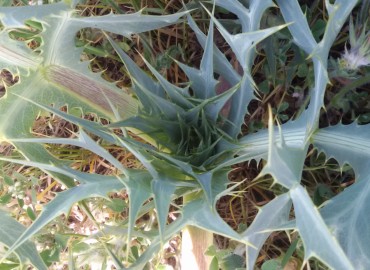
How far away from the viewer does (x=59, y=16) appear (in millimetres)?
698

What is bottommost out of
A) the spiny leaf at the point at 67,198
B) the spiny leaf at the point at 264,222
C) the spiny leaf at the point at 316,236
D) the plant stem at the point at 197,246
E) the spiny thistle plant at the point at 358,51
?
the plant stem at the point at 197,246

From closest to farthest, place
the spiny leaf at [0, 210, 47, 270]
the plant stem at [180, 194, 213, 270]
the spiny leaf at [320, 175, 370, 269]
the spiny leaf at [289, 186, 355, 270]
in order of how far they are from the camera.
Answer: the spiny leaf at [289, 186, 355, 270], the spiny leaf at [320, 175, 370, 269], the spiny leaf at [0, 210, 47, 270], the plant stem at [180, 194, 213, 270]

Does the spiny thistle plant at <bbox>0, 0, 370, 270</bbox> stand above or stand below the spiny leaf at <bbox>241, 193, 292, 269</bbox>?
above

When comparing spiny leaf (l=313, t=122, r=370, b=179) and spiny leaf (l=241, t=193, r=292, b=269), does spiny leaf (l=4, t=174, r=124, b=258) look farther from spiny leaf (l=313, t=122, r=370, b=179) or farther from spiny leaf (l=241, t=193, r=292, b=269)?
spiny leaf (l=313, t=122, r=370, b=179)

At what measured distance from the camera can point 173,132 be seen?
0.76m

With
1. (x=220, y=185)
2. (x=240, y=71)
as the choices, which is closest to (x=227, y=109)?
(x=240, y=71)

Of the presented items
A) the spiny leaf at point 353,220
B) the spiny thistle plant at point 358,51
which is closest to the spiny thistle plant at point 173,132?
the spiny leaf at point 353,220

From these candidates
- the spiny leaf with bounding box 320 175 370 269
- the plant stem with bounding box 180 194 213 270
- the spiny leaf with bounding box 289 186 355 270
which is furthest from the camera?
the plant stem with bounding box 180 194 213 270

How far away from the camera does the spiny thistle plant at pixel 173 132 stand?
601 mm

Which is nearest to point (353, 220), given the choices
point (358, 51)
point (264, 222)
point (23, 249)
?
point (264, 222)

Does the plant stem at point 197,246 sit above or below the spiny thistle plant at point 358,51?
below

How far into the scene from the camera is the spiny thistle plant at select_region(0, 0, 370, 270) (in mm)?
601

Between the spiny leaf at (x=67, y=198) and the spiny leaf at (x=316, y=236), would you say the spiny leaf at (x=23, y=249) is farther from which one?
the spiny leaf at (x=316, y=236)

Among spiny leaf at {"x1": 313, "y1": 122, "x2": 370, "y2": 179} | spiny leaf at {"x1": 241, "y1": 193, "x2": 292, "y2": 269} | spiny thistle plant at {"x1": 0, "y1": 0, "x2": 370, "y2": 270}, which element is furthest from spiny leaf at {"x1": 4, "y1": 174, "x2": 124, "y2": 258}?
spiny leaf at {"x1": 313, "y1": 122, "x2": 370, "y2": 179}
